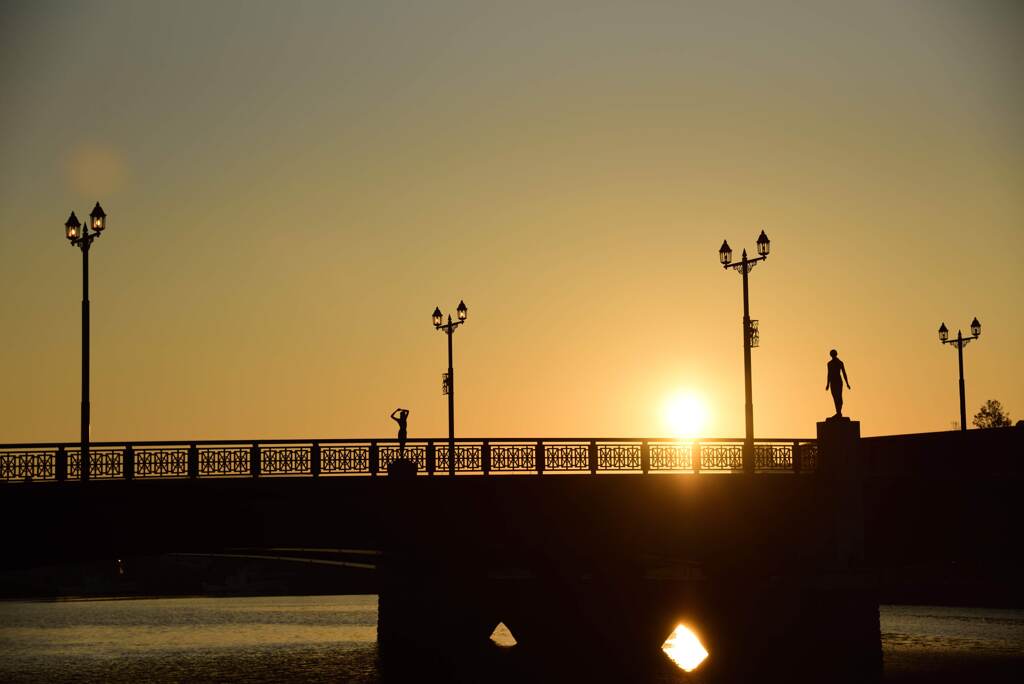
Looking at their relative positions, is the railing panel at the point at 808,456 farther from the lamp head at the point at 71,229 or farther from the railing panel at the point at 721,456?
the lamp head at the point at 71,229

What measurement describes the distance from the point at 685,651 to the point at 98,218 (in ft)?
116

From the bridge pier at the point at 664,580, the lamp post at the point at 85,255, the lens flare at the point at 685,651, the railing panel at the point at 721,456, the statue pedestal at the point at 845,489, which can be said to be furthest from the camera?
the lens flare at the point at 685,651

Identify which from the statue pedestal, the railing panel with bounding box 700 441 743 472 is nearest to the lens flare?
the railing panel with bounding box 700 441 743 472

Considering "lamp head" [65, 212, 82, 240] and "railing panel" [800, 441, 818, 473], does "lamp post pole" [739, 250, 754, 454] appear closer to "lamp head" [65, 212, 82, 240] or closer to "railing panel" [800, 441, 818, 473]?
"railing panel" [800, 441, 818, 473]

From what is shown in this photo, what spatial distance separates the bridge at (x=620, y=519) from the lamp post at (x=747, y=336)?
1.06ft

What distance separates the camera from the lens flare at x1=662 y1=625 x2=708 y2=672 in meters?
53.3

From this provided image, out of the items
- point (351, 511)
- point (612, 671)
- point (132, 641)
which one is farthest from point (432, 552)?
point (132, 641)

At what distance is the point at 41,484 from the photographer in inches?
1505

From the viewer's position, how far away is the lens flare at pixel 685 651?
175 ft

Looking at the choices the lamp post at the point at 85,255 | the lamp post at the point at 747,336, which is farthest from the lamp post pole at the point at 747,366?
the lamp post at the point at 85,255

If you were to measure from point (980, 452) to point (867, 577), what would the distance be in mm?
6350

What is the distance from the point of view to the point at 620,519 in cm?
4456

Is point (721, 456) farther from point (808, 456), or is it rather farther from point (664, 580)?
point (664, 580)

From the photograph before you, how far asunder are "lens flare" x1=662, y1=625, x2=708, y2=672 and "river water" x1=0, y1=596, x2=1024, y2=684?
7.27 m
